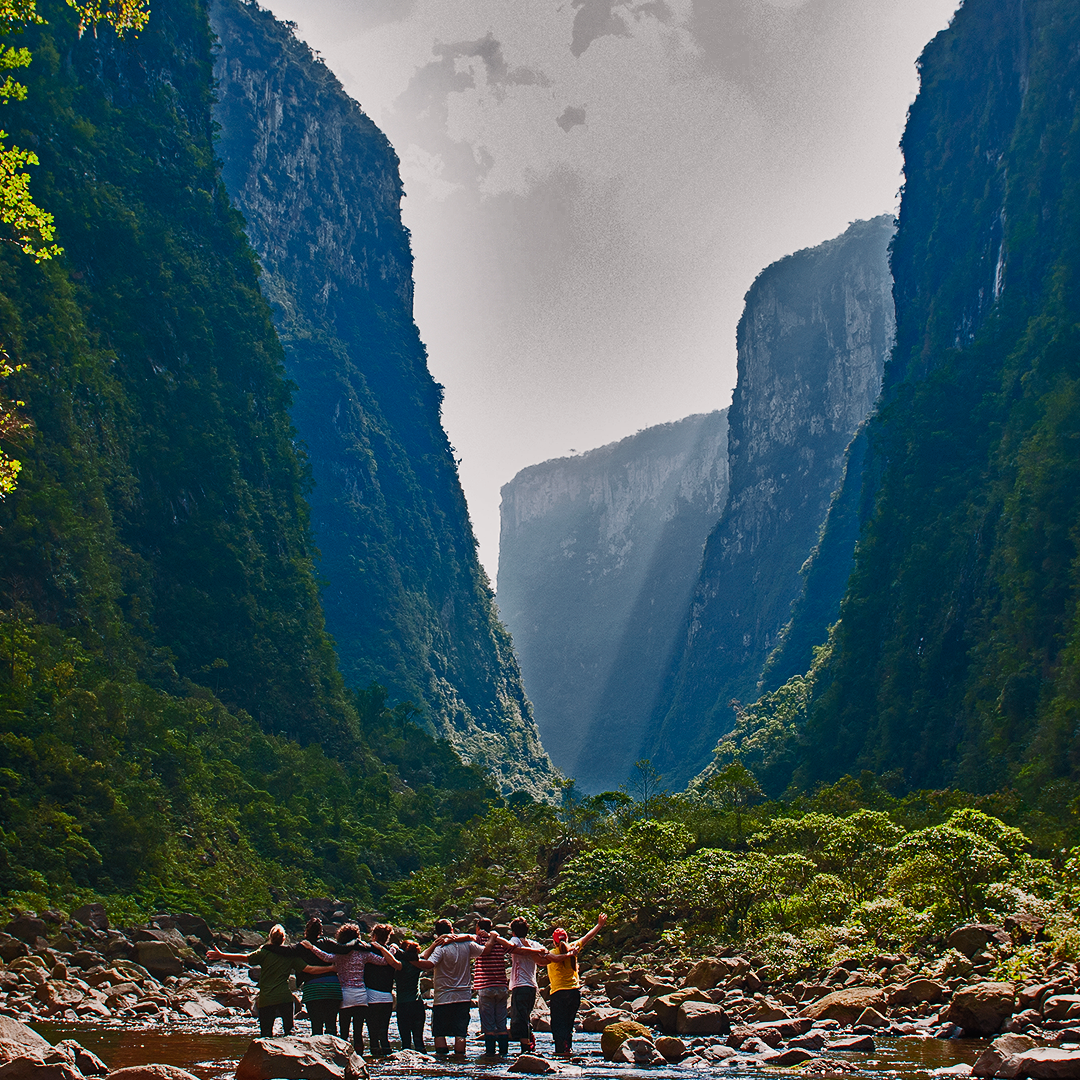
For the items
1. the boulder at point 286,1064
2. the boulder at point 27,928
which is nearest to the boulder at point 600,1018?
the boulder at point 286,1064

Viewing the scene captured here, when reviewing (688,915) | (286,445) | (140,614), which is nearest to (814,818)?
(688,915)

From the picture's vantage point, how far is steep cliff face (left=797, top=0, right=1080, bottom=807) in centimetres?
3497

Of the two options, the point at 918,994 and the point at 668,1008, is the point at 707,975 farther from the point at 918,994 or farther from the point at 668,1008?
the point at 918,994

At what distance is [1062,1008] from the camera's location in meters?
9.34

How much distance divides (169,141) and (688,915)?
157 feet

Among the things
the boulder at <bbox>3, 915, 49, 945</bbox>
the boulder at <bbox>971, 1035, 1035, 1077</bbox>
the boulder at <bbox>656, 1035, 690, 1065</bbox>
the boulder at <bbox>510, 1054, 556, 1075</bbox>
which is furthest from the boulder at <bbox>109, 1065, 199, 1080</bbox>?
the boulder at <bbox>3, 915, 49, 945</bbox>

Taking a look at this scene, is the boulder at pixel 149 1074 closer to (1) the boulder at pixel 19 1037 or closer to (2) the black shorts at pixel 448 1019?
(1) the boulder at pixel 19 1037

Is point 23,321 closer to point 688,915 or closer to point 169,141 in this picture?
point 169,141

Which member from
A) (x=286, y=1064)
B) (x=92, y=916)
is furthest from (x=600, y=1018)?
(x=92, y=916)

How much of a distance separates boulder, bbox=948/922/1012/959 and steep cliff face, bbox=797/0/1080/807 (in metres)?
13.6

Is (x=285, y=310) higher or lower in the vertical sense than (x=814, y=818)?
higher

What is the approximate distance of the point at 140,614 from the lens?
3706 centimetres

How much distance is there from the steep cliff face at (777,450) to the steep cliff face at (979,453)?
62048 millimetres

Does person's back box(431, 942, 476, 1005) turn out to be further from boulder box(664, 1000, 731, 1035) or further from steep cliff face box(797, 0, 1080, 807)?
steep cliff face box(797, 0, 1080, 807)
